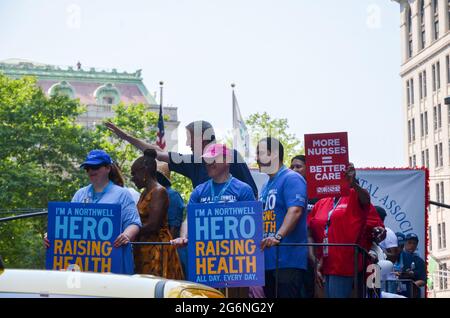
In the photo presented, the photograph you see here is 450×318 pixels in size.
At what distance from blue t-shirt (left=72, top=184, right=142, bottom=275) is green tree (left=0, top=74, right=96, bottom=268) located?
4201cm

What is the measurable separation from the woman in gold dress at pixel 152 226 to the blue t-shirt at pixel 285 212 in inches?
31.1

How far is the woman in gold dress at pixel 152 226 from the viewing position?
31.5ft

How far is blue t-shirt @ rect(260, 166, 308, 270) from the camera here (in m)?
9.42

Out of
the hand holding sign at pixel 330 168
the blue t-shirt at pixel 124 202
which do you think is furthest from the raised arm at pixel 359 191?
the blue t-shirt at pixel 124 202

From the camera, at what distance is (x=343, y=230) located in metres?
9.94

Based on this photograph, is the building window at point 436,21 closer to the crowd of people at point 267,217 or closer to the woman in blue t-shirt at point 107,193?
the crowd of people at point 267,217

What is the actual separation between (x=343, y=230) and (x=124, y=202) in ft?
5.96

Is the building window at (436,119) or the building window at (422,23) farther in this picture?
the building window at (422,23)

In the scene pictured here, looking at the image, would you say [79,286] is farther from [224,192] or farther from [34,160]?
[34,160]

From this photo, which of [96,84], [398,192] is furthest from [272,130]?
[96,84]

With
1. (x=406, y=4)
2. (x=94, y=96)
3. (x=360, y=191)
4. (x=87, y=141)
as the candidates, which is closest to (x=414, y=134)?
(x=406, y=4)
